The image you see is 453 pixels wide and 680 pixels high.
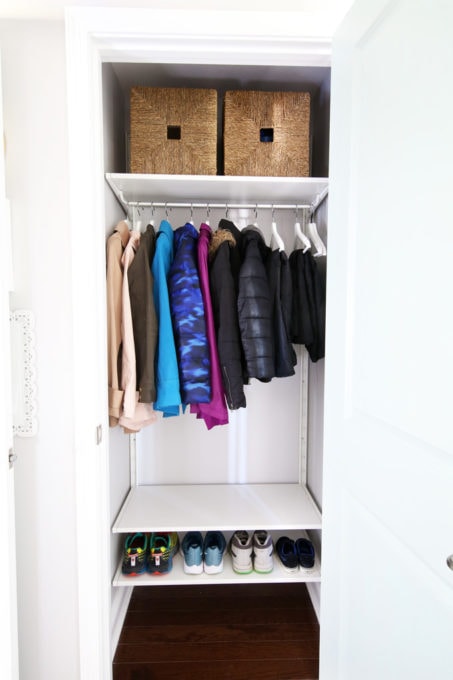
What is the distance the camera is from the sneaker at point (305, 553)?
1415 millimetres

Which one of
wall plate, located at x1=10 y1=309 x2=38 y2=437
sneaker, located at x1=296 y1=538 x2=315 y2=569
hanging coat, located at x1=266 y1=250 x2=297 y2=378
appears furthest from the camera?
sneaker, located at x1=296 y1=538 x2=315 y2=569

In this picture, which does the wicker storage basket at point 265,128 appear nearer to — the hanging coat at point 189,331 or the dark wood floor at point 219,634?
the hanging coat at point 189,331

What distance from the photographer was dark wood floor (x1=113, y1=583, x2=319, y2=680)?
124 centimetres

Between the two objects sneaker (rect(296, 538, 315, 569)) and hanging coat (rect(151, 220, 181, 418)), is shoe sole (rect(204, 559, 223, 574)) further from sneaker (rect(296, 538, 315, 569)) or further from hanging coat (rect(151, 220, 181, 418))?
hanging coat (rect(151, 220, 181, 418))

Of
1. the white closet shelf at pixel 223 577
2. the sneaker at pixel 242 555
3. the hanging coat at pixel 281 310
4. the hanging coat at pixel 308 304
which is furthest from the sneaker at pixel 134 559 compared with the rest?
the hanging coat at pixel 308 304

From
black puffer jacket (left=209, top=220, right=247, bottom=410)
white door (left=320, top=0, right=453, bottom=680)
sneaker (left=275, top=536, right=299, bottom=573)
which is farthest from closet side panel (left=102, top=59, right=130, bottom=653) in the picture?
white door (left=320, top=0, right=453, bottom=680)

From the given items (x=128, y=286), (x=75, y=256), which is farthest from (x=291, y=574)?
(x=75, y=256)

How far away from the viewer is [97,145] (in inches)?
40.5

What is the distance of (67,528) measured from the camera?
1.06 meters

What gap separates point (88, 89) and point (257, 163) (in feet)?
2.09

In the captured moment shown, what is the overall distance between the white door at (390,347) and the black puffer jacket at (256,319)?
29 cm

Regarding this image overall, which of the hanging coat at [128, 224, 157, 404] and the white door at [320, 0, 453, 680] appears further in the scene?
the hanging coat at [128, 224, 157, 404]

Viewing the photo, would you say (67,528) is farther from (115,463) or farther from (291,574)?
(291,574)

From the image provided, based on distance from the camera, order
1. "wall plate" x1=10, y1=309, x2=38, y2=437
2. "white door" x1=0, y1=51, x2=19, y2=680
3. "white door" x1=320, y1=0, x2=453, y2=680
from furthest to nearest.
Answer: "wall plate" x1=10, y1=309, x2=38, y2=437 → "white door" x1=0, y1=51, x2=19, y2=680 → "white door" x1=320, y1=0, x2=453, y2=680
